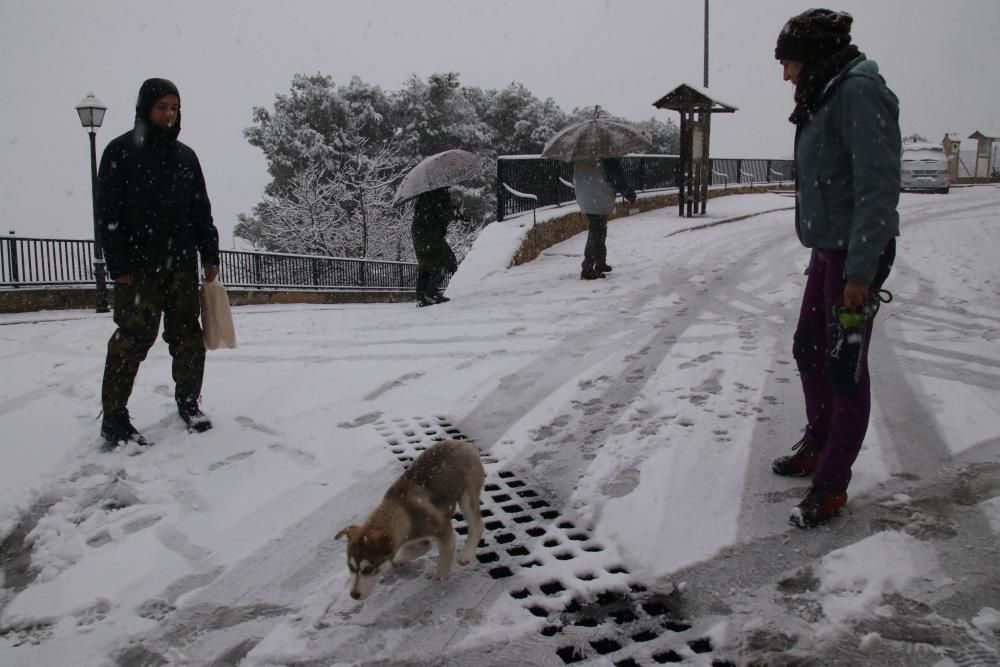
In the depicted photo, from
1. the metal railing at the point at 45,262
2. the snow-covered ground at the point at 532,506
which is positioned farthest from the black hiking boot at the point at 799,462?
the metal railing at the point at 45,262

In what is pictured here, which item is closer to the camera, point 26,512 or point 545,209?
point 26,512

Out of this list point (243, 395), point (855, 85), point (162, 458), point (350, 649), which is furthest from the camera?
point (243, 395)

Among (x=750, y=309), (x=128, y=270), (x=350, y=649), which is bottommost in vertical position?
(x=350, y=649)

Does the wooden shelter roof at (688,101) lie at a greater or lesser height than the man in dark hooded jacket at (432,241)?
greater

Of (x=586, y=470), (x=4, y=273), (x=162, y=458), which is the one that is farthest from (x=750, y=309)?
(x=4, y=273)

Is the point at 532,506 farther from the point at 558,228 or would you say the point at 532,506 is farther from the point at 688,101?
the point at 688,101

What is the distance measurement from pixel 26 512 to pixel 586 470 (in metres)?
2.91

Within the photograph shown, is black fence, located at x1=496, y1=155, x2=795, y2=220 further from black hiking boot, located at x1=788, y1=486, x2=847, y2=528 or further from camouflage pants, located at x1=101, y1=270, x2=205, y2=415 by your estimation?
camouflage pants, located at x1=101, y1=270, x2=205, y2=415

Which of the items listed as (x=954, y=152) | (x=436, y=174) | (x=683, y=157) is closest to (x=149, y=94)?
(x=436, y=174)

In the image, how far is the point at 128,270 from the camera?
13.4ft

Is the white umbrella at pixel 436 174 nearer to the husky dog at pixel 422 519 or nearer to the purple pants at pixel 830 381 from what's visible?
the purple pants at pixel 830 381

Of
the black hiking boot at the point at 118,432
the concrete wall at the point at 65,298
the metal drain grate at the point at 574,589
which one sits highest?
the black hiking boot at the point at 118,432

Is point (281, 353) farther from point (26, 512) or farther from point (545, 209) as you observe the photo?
point (545, 209)

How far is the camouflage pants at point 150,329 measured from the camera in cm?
417
